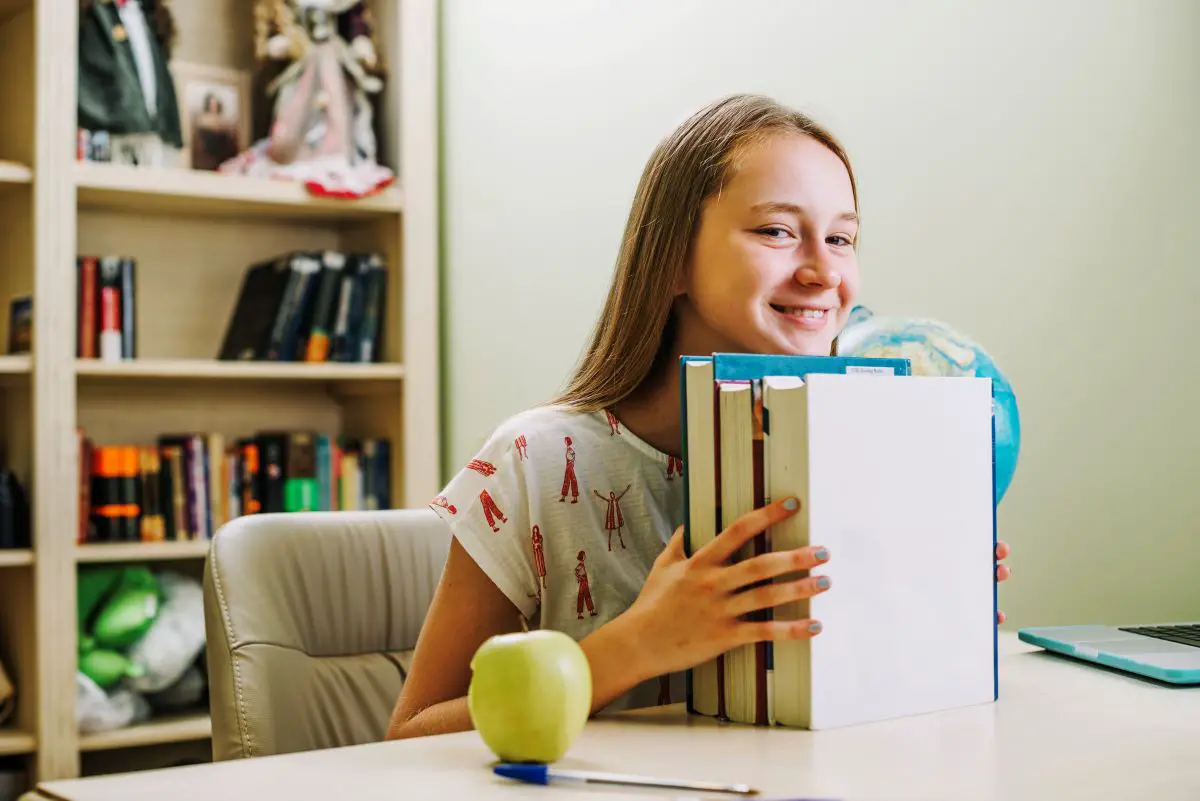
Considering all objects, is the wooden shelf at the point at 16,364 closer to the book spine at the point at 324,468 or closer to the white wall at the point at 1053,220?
the book spine at the point at 324,468

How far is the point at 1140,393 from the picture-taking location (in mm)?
1643

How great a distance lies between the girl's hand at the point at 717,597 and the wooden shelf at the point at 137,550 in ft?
6.26

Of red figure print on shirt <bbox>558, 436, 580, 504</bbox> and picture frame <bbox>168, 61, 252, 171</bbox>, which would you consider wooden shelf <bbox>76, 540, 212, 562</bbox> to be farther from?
red figure print on shirt <bbox>558, 436, 580, 504</bbox>

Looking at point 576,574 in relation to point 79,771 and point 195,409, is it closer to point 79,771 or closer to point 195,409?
point 79,771

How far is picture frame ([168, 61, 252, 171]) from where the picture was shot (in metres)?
2.98

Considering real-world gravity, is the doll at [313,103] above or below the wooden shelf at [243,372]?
above

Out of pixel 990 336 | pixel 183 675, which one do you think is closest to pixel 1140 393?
pixel 990 336

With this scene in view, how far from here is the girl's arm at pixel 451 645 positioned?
107cm

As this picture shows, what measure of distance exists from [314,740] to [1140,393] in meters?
1.13

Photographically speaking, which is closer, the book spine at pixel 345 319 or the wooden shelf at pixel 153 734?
the wooden shelf at pixel 153 734

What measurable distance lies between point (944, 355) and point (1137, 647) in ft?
1.08

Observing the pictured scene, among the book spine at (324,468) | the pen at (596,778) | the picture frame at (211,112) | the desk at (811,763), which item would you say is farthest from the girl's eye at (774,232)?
the picture frame at (211,112)

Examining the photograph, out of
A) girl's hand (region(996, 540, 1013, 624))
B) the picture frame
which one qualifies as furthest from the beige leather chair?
the picture frame

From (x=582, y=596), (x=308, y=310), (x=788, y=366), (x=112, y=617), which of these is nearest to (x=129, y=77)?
(x=308, y=310)
